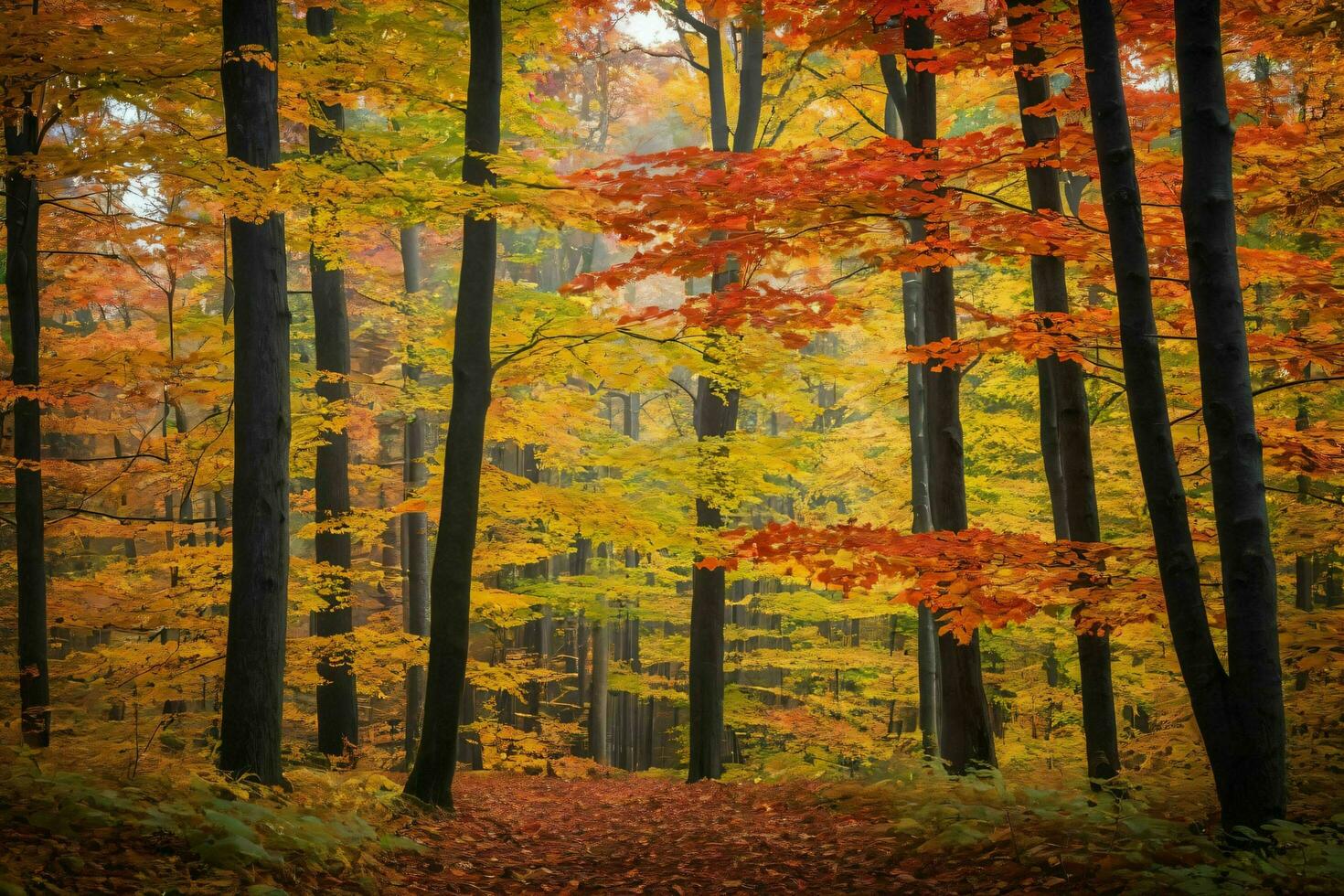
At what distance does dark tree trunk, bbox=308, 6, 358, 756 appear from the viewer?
11258mm

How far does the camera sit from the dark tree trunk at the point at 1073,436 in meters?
6.53

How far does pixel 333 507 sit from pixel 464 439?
4.52 metres

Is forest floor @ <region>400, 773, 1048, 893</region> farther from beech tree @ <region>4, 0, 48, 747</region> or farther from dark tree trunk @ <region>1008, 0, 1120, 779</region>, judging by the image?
beech tree @ <region>4, 0, 48, 747</region>

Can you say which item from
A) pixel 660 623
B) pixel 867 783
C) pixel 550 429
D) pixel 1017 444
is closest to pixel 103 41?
pixel 550 429

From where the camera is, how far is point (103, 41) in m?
6.50

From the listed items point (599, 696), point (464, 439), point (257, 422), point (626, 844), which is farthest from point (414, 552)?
point (626, 844)

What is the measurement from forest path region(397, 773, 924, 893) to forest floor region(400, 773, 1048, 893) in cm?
1

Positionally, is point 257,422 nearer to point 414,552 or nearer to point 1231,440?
point 1231,440

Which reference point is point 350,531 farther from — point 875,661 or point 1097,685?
point 875,661

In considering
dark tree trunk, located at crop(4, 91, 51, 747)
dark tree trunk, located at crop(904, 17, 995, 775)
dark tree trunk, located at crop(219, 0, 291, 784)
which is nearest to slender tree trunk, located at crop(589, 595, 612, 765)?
dark tree trunk, located at crop(4, 91, 51, 747)

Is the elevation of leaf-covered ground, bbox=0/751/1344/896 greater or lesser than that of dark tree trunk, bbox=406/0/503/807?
lesser

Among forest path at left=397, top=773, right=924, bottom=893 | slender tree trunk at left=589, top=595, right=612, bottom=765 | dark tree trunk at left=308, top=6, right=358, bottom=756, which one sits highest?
dark tree trunk at left=308, top=6, right=358, bottom=756

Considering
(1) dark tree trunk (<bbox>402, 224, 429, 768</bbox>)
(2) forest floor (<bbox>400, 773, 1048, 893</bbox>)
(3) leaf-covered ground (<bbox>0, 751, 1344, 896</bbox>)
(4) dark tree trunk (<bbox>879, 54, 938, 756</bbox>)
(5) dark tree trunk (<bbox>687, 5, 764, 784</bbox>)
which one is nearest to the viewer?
(3) leaf-covered ground (<bbox>0, 751, 1344, 896</bbox>)

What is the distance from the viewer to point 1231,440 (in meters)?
4.25
